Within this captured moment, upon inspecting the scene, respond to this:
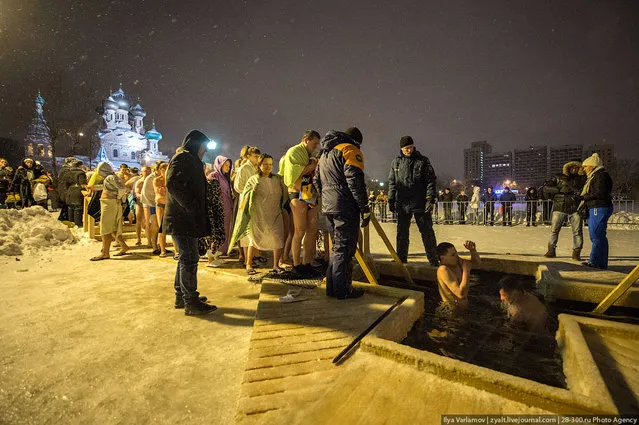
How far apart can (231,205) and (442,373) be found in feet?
16.9

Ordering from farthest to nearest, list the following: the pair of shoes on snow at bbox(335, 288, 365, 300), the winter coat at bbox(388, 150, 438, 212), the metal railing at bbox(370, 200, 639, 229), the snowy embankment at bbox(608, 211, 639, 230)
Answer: the metal railing at bbox(370, 200, 639, 229) < the snowy embankment at bbox(608, 211, 639, 230) < the winter coat at bbox(388, 150, 438, 212) < the pair of shoes on snow at bbox(335, 288, 365, 300)

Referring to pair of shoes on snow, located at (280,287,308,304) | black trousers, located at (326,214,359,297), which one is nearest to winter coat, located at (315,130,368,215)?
black trousers, located at (326,214,359,297)

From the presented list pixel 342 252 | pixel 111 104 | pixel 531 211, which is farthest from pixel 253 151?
pixel 111 104

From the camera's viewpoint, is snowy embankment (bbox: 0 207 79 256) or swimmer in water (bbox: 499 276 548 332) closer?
swimmer in water (bbox: 499 276 548 332)

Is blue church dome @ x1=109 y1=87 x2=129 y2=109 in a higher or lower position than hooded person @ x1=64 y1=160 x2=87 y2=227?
higher

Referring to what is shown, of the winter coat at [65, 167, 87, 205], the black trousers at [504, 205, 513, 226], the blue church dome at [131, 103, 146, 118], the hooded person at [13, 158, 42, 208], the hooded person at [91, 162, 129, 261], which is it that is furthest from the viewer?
the blue church dome at [131, 103, 146, 118]

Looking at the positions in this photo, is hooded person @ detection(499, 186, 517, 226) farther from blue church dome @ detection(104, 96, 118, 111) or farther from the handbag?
blue church dome @ detection(104, 96, 118, 111)

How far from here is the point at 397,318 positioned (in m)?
2.81

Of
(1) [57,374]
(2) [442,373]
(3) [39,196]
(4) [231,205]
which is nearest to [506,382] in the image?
(2) [442,373]

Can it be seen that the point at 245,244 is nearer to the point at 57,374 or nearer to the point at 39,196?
the point at 57,374

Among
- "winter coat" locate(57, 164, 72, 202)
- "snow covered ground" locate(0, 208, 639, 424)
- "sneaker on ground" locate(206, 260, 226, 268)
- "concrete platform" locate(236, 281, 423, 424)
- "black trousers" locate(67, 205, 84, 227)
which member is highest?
"winter coat" locate(57, 164, 72, 202)

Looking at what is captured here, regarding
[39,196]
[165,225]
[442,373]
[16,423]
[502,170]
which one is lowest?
[16,423]

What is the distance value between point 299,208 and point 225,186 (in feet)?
7.03

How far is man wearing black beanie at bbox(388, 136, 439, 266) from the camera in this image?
5.48m
